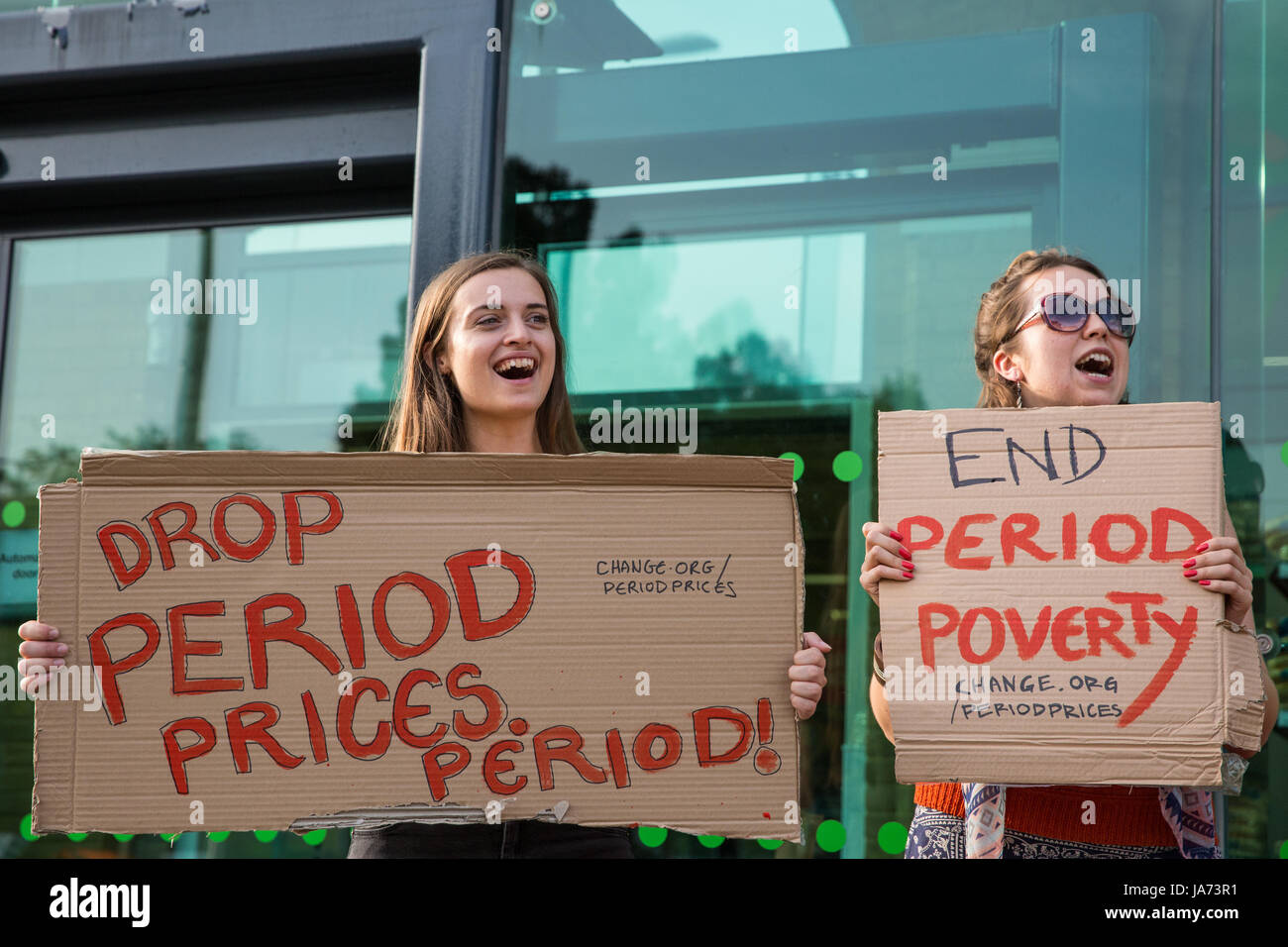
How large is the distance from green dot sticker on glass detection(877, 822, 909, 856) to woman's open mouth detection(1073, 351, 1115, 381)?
1.57 metres

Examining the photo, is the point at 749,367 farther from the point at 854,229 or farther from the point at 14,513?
the point at 14,513

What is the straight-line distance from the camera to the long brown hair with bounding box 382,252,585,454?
2535mm

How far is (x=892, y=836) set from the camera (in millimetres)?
3414

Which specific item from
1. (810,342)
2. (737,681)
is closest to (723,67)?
(810,342)

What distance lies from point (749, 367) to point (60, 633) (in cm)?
212

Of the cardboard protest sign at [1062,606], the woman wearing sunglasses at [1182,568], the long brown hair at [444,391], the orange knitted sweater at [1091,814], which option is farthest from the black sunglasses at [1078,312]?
the long brown hair at [444,391]

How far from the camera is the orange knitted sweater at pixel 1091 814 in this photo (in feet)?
6.86

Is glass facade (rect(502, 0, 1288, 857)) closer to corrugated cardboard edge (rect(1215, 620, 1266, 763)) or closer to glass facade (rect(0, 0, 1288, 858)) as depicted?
glass facade (rect(0, 0, 1288, 858))

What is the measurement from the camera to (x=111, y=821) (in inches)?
79.2

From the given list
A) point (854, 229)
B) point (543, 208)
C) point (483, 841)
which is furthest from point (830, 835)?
point (543, 208)

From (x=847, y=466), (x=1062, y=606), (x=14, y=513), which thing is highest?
(x=847, y=466)

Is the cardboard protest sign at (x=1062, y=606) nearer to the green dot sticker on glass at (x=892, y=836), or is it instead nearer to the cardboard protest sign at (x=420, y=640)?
the cardboard protest sign at (x=420, y=640)

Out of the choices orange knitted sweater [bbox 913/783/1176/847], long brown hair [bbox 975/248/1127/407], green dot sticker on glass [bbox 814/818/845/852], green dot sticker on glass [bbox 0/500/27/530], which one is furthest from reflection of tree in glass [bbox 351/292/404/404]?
orange knitted sweater [bbox 913/783/1176/847]
